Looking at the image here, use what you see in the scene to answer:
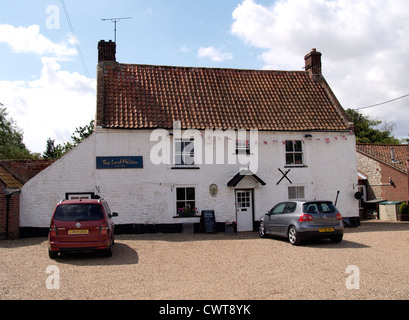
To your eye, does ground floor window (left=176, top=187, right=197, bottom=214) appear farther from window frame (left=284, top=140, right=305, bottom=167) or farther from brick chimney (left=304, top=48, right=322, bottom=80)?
brick chimney (left=304, top=48, right=322, bottom=80)

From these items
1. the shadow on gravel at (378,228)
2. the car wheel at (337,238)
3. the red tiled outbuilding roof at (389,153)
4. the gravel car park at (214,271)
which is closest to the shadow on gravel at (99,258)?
the gravel car park at (214,271)

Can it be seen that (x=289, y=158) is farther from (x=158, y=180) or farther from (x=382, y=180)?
(x=382, y=180)

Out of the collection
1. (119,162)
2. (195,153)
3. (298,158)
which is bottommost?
(119,162)

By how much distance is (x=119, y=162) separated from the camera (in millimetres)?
17031

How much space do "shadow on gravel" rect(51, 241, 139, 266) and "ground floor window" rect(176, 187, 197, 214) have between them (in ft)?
17.2

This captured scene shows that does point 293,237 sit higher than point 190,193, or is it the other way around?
point 190,193

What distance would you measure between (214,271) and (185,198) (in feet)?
28.0

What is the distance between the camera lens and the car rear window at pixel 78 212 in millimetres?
10961

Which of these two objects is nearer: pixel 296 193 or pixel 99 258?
pixel 99 258

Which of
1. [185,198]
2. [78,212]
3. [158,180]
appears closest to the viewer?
[78,212]

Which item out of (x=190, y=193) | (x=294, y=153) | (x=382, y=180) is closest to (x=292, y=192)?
(x=294, y=153)

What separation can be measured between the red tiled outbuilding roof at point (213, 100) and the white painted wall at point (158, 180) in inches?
30.6

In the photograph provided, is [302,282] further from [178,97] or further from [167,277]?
[178,97]
